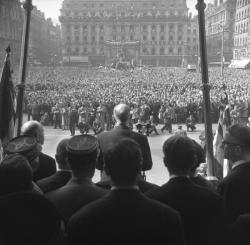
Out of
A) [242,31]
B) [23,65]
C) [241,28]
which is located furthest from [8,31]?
[23,65]

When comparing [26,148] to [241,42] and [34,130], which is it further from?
[241,42]

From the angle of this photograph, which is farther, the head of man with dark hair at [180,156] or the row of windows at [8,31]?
the row of windows at [8,31]

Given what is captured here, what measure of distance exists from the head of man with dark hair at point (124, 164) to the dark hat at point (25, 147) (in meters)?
1.15

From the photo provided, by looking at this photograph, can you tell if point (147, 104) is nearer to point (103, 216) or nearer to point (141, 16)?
point (103, 216)

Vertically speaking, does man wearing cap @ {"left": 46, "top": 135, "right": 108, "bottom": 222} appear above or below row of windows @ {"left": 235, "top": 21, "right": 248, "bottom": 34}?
below

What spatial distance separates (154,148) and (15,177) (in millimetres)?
15000

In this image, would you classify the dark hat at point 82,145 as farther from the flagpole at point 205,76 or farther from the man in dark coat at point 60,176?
A: the flagpole at point 205,76

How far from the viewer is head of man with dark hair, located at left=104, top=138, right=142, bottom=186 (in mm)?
2873

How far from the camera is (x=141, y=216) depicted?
9.00 ft

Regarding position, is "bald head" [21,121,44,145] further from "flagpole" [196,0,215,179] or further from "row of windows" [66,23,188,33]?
"row of windows" [66,23,188,33]

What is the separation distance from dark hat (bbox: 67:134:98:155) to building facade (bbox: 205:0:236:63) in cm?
8947

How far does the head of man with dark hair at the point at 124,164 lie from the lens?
2.87 m

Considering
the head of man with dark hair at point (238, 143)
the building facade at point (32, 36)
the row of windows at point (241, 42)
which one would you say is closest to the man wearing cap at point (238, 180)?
the head of man with dark hair at point (238, 143)

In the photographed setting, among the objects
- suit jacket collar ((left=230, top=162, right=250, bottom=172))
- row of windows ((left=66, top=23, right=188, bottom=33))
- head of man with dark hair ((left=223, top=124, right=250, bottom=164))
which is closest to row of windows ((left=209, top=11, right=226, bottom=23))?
row of windows ((left=66, top=23, right=188, bottom=33))
